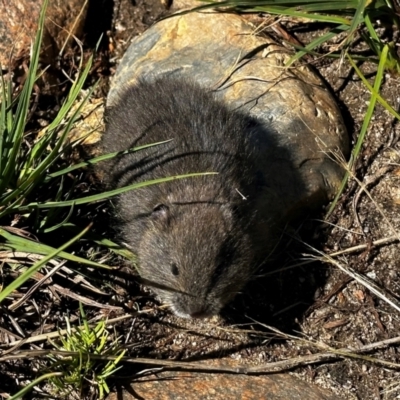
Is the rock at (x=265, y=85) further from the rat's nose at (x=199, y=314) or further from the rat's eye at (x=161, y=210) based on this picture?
the rat's nose at (x=199, y=314)

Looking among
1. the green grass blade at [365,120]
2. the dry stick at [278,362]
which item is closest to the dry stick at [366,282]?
the dry stick at [278,362]

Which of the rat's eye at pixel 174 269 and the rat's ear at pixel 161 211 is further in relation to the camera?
the rat's ear at pixel 161 211

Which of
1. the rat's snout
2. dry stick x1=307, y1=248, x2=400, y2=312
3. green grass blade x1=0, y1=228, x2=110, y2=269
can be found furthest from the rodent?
green grass blade x1=0, y1=228, x2=110, y2=269

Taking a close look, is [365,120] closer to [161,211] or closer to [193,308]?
[161,211]

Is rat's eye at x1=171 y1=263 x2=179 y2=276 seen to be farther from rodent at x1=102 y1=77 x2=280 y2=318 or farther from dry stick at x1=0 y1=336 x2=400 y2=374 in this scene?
Result: dry stick at x1=0 y1=336 x2=400 y2=374

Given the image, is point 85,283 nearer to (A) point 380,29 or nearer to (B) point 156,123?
(B) point 156,123

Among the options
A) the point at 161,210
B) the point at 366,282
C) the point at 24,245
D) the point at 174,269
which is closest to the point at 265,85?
the point at 161,210

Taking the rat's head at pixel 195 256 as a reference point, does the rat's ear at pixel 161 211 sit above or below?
above
